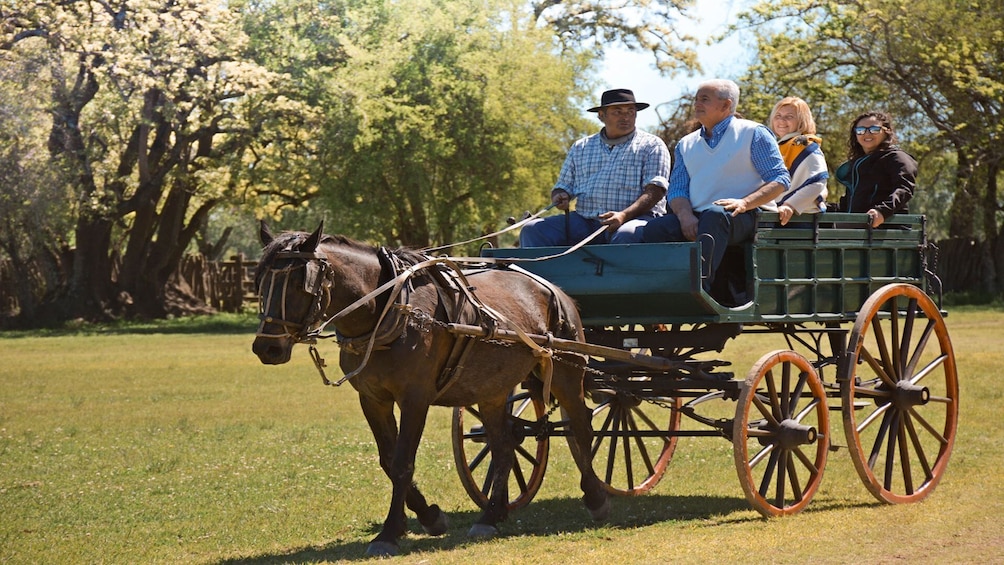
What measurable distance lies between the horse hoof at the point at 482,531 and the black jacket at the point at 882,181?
12.7 ft

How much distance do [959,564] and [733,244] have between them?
2.74 metres

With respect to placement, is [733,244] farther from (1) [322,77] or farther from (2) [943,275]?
(2) [943,275]

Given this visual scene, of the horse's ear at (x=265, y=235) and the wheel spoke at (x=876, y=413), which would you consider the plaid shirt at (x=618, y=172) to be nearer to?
the wheel spoke at (x=876, y=413)

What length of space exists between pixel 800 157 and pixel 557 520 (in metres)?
3.26

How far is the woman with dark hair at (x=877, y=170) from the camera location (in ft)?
32.5

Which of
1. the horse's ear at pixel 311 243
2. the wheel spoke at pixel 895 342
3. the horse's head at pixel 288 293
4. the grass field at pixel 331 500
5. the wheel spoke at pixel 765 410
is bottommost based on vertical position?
the grass field at pixel 331 500

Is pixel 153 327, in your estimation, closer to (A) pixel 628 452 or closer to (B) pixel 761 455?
(A) pixel 628 452

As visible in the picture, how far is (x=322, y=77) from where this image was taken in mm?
36281

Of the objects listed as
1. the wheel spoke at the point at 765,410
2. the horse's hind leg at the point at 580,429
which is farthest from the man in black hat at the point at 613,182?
the wheel spoke at the point at 765,410

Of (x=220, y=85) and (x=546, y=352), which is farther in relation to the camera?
(x=220, y=85)

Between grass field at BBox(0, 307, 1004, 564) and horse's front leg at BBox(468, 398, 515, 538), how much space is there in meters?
0.15

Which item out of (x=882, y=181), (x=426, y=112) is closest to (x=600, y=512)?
(x=882, y=181)

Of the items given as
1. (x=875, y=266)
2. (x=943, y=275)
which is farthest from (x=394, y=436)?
(x=943, y=275)

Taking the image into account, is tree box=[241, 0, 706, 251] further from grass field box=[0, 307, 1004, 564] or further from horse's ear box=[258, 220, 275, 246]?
horse's ear box=[258, 220, 275, 246]
